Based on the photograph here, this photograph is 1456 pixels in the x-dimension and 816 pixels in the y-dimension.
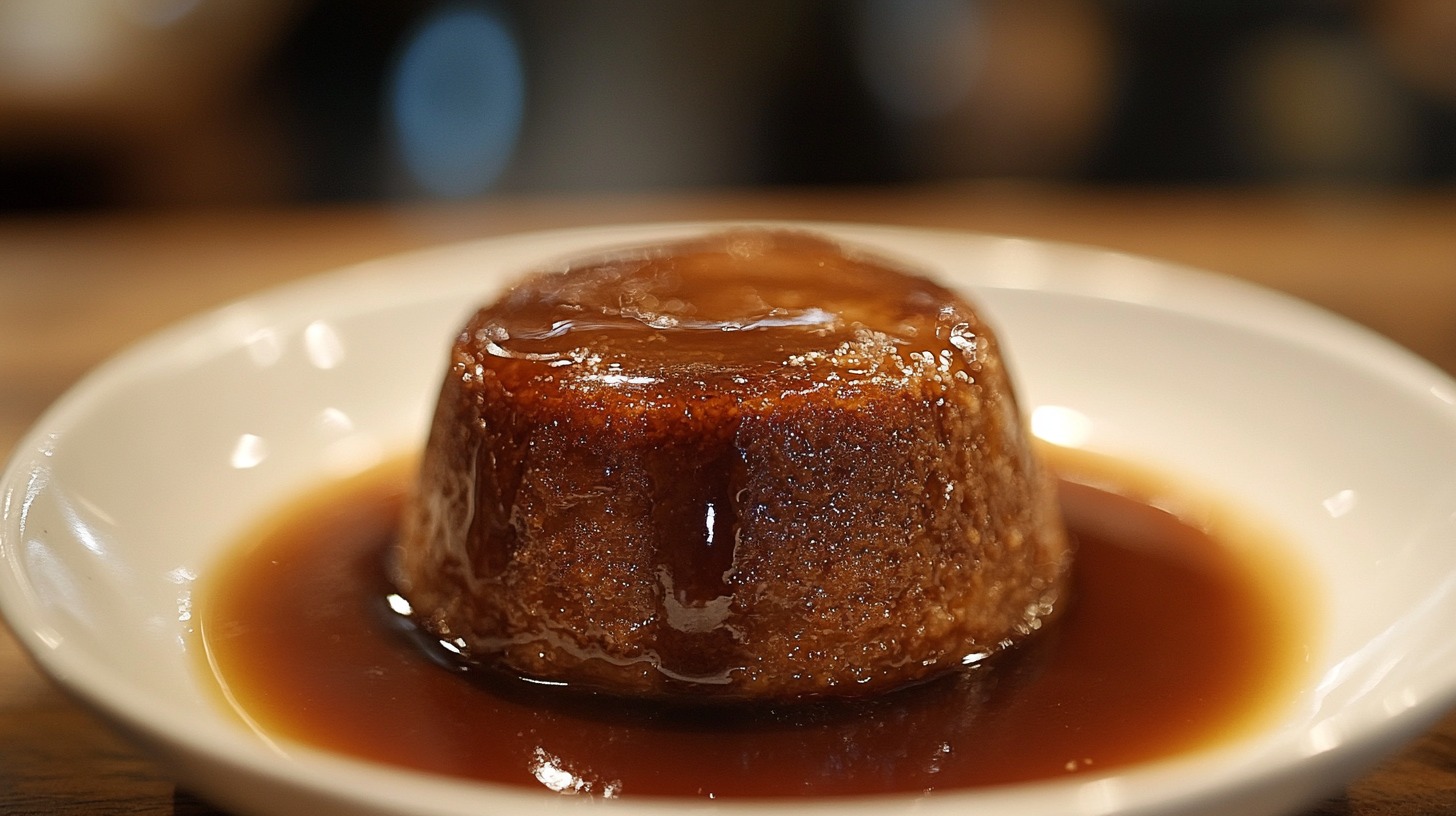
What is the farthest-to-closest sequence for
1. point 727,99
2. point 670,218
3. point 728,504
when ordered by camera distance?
point 727,99 → point 670,218 → point 728,504

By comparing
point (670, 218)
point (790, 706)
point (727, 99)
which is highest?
point (727, 99)

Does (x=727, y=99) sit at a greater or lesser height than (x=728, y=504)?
greater

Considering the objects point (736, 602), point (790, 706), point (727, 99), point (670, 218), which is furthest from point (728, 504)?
point (727, 99)

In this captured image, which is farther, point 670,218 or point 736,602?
point 670,218

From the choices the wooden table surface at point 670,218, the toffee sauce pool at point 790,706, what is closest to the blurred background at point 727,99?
the wooden table surface at point 670,218

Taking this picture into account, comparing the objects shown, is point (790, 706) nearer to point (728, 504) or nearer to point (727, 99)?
point (728, 504)

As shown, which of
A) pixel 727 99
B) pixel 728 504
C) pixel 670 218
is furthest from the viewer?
pixel 727 99
